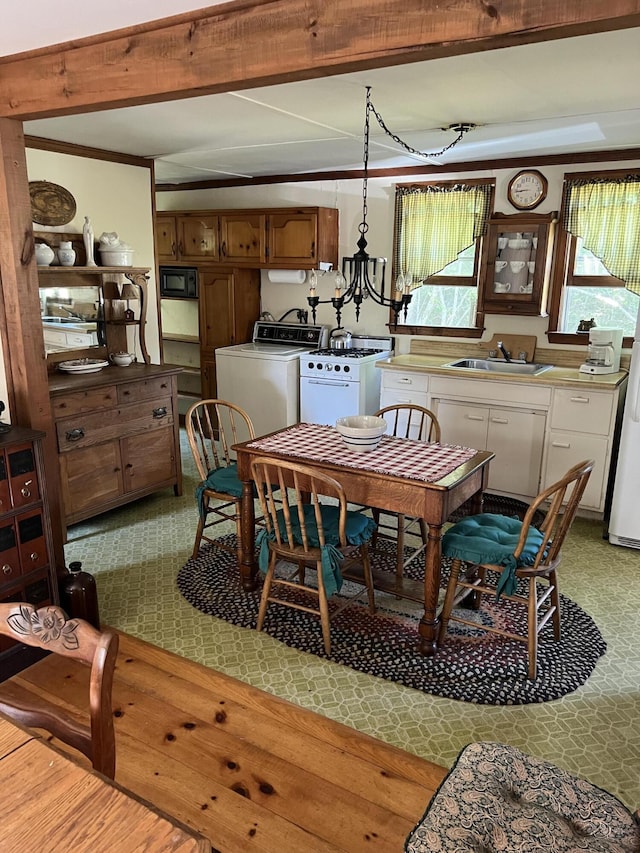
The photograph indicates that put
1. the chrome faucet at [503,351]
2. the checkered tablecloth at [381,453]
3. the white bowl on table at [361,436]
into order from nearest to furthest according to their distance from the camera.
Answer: the checkered tablecloth at [381,453] < the white bowl on table at [361,436] < the chrome faucet at [503,351]

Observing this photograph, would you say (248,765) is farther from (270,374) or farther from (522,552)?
(270,374)

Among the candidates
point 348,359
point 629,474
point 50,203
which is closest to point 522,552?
point 629,474

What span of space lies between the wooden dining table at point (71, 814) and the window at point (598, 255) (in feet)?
14.4

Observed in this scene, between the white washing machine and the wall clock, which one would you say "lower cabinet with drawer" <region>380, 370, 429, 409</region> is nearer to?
the white washing machine

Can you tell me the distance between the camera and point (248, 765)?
84.1 inches

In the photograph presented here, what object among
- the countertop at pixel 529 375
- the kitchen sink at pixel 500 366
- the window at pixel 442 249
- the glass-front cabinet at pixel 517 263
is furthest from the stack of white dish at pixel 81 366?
the glass-front cabinet at pixel 517 263

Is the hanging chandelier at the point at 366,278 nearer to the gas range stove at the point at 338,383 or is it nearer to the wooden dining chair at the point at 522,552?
the wooden dining chair at the point at 522,552

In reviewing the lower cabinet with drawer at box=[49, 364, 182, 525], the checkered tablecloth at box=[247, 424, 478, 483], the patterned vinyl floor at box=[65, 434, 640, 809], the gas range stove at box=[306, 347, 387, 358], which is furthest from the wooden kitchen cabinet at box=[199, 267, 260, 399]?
the checkered tablecloth at box=[247, 424, 478, 483]

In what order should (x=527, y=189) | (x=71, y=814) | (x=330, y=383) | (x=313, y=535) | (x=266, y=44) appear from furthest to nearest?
(x=330, y=383) → (x=527, y=189) → (x=313, y=535) → (x=266, y=44) → (x=71, y=814)

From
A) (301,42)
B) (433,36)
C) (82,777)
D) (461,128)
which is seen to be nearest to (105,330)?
(461,128)

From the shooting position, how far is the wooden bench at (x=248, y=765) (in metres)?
1.90

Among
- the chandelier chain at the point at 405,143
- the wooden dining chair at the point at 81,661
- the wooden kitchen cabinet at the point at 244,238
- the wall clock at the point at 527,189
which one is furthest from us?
the wooden kitchen cabinet at the point at 244,238

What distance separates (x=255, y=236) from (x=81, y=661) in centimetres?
482

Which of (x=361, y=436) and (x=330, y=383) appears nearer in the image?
(x=361, y=436)
